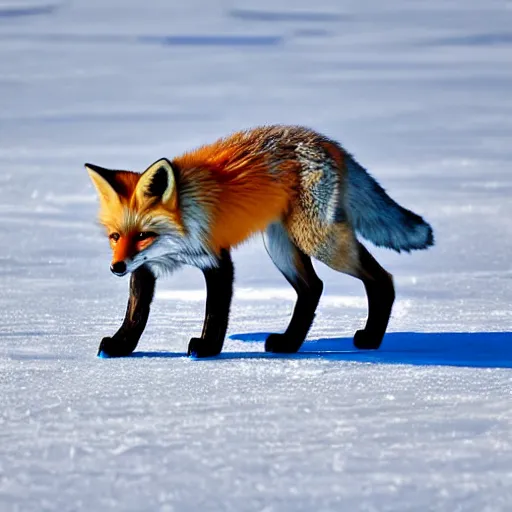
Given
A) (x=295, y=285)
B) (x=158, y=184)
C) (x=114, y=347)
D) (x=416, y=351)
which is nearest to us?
(x=158, y=184)

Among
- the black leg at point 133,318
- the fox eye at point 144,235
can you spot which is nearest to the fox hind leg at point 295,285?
the black leg at point 133,318

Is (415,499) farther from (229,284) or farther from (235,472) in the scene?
(229,284)

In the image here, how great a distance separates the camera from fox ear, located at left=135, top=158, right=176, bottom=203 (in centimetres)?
455

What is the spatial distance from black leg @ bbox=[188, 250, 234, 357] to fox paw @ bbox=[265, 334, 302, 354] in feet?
0.97

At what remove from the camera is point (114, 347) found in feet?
15.9

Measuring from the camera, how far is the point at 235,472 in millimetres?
3162

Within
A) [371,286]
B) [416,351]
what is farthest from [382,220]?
[416,351]

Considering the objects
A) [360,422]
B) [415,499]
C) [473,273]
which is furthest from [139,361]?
[473,273]

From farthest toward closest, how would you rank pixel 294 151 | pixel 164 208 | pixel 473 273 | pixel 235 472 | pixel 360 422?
pixel 473 273
pixel 294 151
pixel 164 208
pixel 360 422
pixel 235 472

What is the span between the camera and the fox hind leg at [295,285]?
16.4 feet

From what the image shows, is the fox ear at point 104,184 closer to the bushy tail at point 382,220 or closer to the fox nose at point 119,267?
the fox nose at point 119,267

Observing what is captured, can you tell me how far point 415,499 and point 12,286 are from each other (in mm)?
4347

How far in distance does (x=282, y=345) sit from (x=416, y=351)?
0.61m

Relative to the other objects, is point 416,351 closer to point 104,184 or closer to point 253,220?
point 253,220
